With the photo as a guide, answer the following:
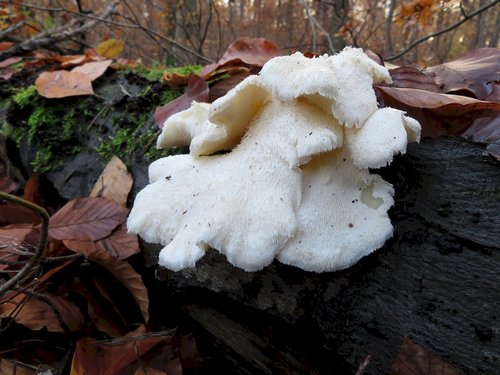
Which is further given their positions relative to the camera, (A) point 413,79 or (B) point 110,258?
(A) point 413,79

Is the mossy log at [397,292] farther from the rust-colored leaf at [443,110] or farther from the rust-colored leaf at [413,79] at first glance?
the rust-colored leaf at [413,79]

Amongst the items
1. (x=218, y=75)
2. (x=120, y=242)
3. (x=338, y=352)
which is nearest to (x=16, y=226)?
(x=120, y=242)

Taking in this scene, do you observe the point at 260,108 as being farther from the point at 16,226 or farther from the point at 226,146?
the point at 16,226

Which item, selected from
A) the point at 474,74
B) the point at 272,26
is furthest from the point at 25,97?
the point at 272,26

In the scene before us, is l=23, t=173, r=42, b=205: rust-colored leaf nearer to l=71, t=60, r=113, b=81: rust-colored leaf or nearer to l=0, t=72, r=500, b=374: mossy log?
l=71, t=60, r=113, b=81: rust-colored leaf

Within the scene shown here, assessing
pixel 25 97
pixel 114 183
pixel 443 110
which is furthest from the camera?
pixel 25 97

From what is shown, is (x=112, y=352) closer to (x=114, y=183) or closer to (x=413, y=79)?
(x=114, y=183)

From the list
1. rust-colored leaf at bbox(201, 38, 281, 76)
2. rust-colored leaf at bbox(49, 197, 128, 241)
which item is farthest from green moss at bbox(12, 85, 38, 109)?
rust-colored leaf at bbox(201, 38, 281, 76)
